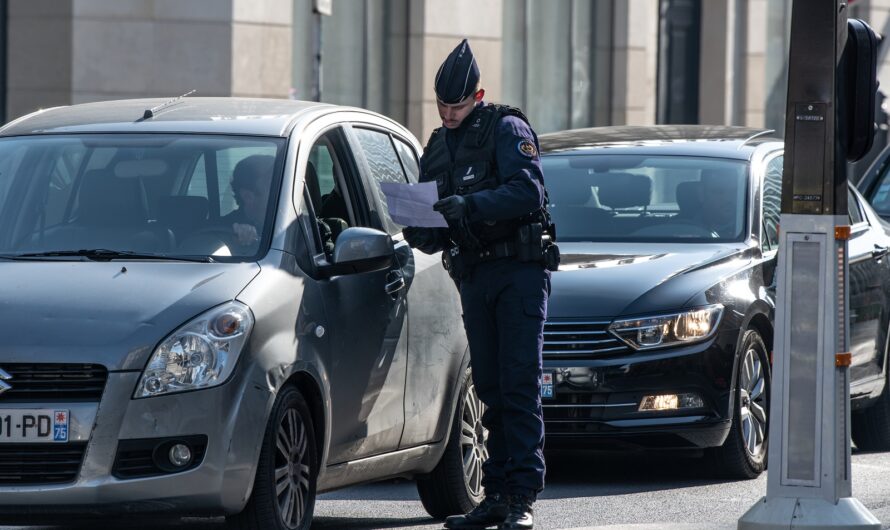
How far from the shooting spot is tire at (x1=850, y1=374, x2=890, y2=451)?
1041 centimetres

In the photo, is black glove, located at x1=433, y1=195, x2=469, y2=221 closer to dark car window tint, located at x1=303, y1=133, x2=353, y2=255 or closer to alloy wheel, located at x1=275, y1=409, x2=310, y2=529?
dark car window tint, located at x1=303, y1=133, x2=353, y2=255

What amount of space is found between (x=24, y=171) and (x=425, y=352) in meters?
1.72

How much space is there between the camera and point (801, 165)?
6.39 meters

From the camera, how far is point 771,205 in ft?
32.1

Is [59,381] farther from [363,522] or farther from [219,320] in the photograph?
[363,522]

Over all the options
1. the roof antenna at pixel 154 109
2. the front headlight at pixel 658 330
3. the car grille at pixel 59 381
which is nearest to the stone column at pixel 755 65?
the front headlight at pixel 658 330

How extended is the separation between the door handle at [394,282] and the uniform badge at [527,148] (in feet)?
2.34

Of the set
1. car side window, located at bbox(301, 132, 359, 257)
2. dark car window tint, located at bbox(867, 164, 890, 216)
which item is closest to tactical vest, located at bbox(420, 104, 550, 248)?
car side window, located at bbox(301, 132, 359, 257)

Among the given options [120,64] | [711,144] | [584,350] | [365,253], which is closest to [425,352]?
[365,253]

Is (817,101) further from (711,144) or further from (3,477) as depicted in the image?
(711,144)

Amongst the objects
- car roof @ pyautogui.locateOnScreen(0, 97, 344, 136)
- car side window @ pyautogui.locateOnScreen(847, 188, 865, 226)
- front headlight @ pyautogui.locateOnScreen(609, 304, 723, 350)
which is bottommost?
front headlight @ pyautogui.locateOnScreen(609, 304, 723, 350)

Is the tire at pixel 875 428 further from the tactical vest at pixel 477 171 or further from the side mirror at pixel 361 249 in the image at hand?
the side mirror at pixel 361 249

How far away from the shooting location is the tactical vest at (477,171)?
6801 mm

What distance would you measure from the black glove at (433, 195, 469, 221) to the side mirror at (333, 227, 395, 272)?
0.79 ft
